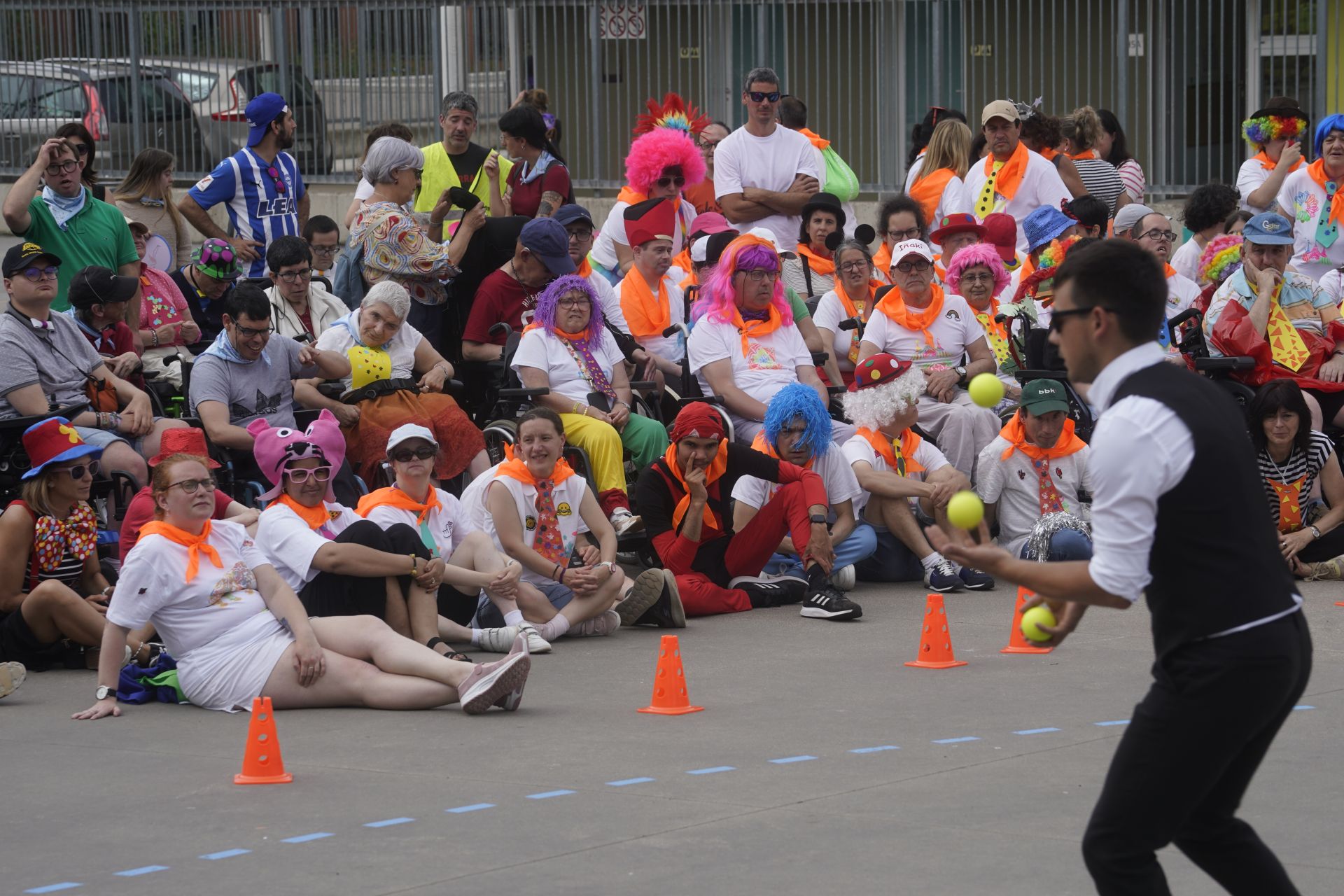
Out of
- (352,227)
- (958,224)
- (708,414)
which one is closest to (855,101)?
(958,224)

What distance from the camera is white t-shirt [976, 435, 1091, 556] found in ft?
33.8

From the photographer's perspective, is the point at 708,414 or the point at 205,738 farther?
the point at 708,414

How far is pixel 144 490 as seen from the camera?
830 centimetres

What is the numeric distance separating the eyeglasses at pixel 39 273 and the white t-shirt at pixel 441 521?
2215 mm

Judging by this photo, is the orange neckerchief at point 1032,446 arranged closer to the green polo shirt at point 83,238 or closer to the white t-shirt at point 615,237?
the white t-shirt at point 615,237

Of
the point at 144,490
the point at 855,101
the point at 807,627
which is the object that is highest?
the point at 855,101

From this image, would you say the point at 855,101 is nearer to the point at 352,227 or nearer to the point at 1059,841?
the point at 352,227

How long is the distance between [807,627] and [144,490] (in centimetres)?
329

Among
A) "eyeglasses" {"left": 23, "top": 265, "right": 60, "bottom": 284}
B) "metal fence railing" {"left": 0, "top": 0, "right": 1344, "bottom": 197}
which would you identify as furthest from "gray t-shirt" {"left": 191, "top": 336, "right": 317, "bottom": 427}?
"metal fence railing" {"left": 0, "top": 0, "right": 1344, "bottom": 197}

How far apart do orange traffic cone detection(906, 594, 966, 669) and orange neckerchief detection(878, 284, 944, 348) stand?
3.61 m

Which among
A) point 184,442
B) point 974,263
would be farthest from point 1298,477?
point 184,442

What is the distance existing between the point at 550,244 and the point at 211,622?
427 centimetres

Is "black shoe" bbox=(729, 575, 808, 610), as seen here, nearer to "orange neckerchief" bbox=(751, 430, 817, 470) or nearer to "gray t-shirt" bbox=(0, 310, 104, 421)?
"orange neckerchief" bbox=(751, 430, 817, 470)

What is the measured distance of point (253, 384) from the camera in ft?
31.8
